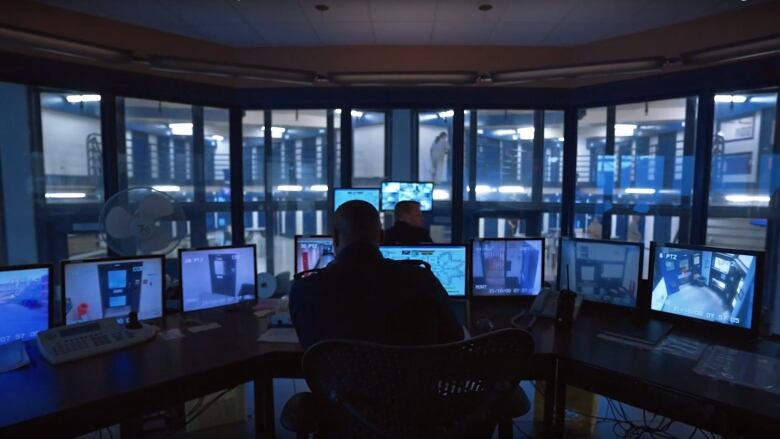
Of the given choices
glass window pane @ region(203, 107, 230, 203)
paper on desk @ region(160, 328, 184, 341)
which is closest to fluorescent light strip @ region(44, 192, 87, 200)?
glass window pane @ region(203, 107, 230, 203)

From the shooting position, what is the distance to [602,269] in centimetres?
248

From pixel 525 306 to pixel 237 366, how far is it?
168cm

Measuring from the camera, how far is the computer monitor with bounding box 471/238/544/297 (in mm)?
2592

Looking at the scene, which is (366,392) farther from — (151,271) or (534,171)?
(534,171)

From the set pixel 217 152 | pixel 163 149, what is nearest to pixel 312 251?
pixel 217 152

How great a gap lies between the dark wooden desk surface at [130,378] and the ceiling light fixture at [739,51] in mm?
2916

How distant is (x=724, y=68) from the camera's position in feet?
11.6

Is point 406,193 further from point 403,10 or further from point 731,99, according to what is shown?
point 731,99

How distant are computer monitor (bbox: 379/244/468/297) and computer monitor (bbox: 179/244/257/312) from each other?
825 mm

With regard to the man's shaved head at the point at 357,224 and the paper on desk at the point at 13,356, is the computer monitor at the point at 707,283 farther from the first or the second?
the paper on desk at the point at 13,356

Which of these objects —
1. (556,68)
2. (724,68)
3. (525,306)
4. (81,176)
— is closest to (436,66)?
(556,68)

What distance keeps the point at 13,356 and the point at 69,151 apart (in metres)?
4.05

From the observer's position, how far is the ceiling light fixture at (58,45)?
233cm

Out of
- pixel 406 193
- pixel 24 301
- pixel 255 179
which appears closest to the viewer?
pixel 24 301
